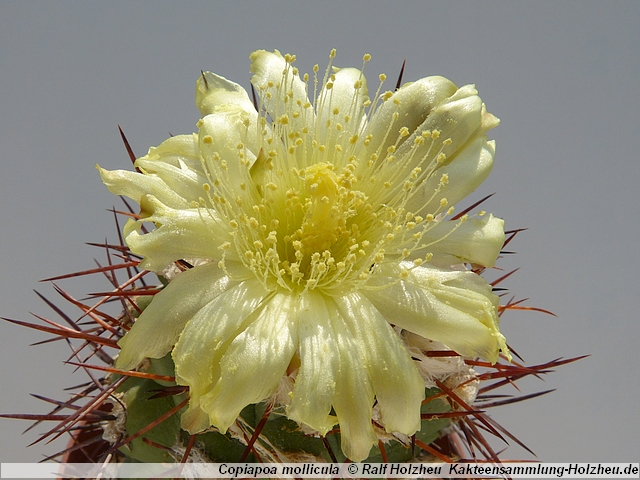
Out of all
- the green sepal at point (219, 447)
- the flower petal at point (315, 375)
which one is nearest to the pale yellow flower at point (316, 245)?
the flower petal at point (315, 375)

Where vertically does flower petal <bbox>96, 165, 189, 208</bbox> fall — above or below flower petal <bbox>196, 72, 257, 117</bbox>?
below

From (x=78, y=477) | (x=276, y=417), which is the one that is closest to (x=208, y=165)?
(x=276, y=417)

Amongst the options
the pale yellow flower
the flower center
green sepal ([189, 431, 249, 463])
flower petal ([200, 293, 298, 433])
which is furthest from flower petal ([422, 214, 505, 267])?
green sepal ([189, 431, 249, 463])

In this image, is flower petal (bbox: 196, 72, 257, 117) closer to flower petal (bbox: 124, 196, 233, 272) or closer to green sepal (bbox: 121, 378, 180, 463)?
flower petal (bbox: 124, 196, 233, 272)

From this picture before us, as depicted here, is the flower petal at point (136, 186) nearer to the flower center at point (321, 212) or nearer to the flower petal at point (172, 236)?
the flower petal at point (172, 236)

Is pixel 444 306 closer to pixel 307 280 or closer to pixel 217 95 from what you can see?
pixel 307 280

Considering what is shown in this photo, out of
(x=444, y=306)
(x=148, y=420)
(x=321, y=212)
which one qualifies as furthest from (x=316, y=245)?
(x=148, y=420)

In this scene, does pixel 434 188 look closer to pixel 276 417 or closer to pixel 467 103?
pixel 467 103
